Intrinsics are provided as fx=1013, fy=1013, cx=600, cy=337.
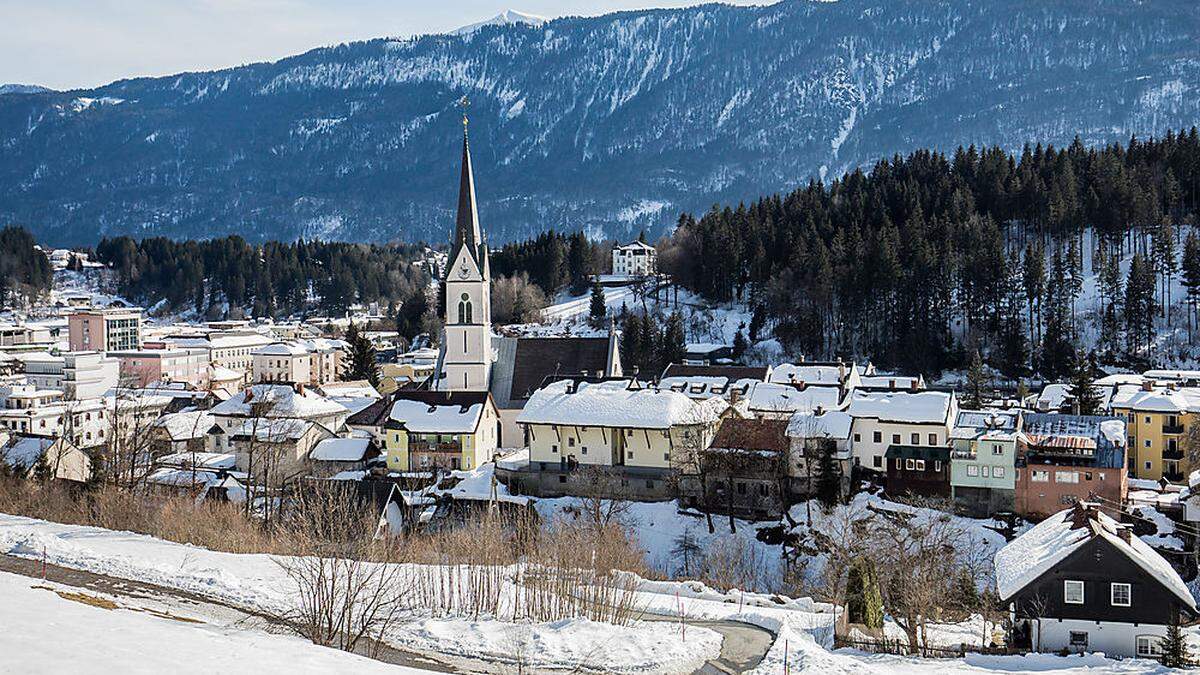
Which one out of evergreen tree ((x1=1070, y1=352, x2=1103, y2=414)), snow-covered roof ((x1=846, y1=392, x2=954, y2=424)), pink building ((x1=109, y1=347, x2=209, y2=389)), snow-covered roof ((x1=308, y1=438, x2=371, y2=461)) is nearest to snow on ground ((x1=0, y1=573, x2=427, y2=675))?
snow-covered roof ((x1=308, y1=438, x2=371, y2=461))

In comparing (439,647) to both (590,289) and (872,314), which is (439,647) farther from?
(590,289)

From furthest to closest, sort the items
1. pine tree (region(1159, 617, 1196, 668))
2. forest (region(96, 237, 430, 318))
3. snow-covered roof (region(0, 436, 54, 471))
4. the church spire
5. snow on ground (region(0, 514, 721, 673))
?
forest (region(96, 237, 430, 318))
the church spire
snow-covered roof (region(0, 436, 54, 471))
pine tree (region(1159, 617, 1196, 668))
snow on ground (region(0, 514, 721, 673))

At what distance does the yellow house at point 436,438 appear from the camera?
51.2 meters

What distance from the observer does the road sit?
810 inches

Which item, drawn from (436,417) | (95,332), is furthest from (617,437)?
→ (95,332)

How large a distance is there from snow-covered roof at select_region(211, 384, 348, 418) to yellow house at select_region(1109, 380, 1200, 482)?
43779 millimetres

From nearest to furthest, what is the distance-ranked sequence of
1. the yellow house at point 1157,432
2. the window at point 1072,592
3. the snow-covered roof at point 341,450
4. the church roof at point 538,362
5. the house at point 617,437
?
the window at point 1072,592
the house at point 617,437
the yellow house at point 1157,432
the snow-covered roof at point 341,450
the church roof at point 538,362

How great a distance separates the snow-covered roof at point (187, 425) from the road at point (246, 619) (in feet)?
115

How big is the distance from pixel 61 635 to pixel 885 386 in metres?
48.3

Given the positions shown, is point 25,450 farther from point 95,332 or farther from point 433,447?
point 95,332

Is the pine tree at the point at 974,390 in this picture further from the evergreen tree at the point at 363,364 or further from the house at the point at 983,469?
the evergreen tree at the point at 363,364

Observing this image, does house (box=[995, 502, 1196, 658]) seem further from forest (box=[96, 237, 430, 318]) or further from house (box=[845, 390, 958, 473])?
forest (box=[96, 237, 430, 318])

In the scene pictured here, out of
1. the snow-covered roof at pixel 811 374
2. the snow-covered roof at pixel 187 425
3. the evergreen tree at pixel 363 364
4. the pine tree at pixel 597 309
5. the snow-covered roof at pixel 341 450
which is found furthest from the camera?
the pine tree at pixel 597 309

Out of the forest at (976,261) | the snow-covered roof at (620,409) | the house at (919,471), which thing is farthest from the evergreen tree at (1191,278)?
the snow-covered roof at (620,409)
